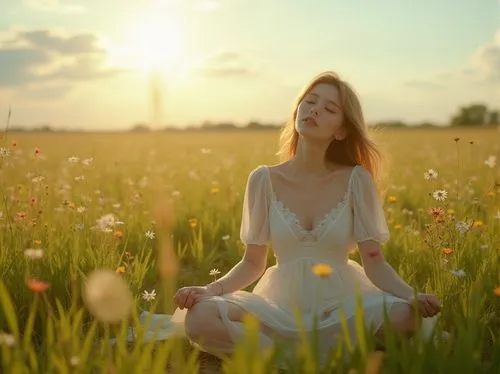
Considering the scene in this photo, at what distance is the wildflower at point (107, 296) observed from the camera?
3.70 m

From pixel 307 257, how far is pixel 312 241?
0.30 ft

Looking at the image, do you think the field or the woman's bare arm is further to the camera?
the woman's bare arm

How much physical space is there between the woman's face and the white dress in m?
0.31

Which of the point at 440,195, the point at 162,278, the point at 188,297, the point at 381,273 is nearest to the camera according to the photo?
the point at 188,297

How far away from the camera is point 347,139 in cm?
419

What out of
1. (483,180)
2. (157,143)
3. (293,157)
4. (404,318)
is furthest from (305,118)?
(483,180)

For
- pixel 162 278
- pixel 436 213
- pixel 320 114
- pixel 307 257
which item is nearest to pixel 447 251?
pixel 436 213

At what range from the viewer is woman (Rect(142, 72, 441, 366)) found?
11.6 feet

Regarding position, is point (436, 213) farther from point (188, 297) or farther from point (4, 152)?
point (4, 152)

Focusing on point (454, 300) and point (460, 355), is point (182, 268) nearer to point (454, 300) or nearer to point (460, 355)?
point (454, 300)

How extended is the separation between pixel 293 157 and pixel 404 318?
122 centimetres

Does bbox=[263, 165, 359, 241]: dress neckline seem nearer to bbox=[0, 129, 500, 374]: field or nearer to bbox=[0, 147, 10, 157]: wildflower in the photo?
bbox=[0, 129, 500, 374]: field

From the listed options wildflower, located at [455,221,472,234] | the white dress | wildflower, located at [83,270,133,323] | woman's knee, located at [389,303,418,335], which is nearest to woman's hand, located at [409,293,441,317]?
woman's knee, located at [389,303,418,335]

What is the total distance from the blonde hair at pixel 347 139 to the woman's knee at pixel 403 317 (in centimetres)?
97
